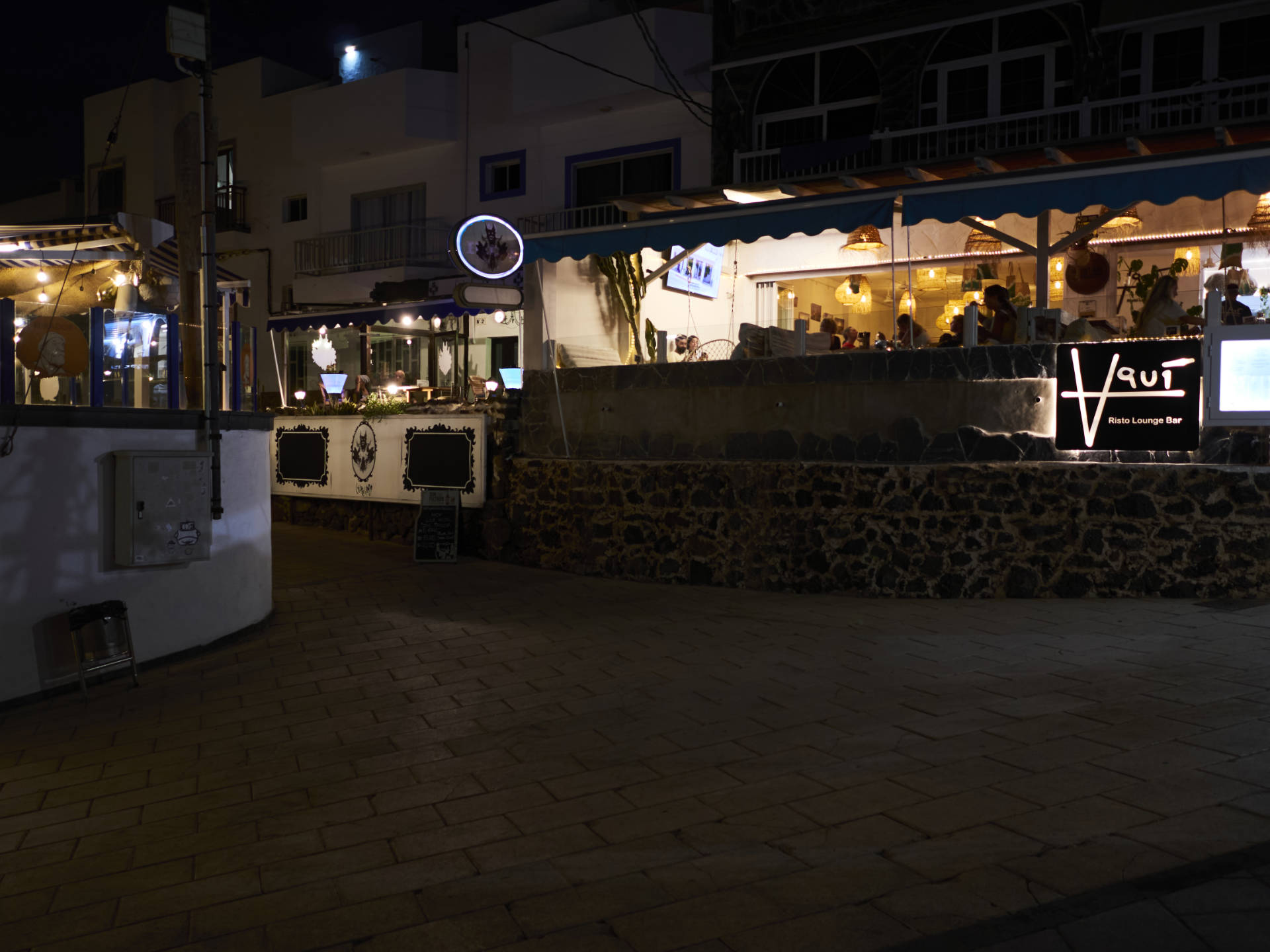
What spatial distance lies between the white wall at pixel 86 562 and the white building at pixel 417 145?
8.46m

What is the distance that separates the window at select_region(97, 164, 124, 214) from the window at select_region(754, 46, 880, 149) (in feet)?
62.0

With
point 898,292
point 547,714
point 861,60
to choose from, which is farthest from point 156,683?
point 861,60

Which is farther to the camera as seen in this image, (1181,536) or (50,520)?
(1181,536)

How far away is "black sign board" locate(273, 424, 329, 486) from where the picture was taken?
1650cm

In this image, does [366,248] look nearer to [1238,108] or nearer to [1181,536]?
[1238,108]

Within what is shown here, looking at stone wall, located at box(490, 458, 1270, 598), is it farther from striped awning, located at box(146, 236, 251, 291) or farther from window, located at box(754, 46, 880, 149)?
window, located at box(754, 46, 880, 149)

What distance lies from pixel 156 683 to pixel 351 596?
356 centimetres

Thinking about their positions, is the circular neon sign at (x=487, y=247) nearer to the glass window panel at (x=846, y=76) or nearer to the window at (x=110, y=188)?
the glass window panel at (x=846, y=76)

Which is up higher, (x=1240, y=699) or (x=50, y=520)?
(x=50, y=520)

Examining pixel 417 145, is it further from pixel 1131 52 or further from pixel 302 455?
pixel 1131 52

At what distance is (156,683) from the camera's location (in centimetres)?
767

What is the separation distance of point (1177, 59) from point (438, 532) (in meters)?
12.9

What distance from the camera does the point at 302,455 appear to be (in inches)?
667

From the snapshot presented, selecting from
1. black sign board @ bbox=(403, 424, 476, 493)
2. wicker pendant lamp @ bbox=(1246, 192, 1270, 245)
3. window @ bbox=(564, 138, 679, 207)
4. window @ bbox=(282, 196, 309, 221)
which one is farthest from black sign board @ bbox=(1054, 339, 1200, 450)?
window @ bbox=(282, 196, 309, 221)
